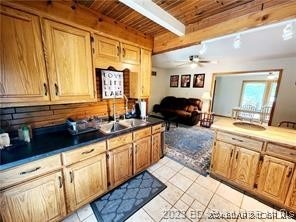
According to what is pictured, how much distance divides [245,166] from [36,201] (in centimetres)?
252

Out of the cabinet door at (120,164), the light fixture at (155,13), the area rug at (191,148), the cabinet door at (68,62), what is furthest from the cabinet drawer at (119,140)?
the light fixture at (155,13)

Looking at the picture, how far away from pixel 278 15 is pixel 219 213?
2316 millimetres

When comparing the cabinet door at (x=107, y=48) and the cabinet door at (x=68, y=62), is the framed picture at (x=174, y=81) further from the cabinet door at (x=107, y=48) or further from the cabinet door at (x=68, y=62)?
the cabinet door at (x=68, y=62)

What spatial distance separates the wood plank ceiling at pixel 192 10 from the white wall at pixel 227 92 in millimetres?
6212

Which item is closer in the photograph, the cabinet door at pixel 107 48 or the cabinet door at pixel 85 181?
the cabinet door at pixel 85 181

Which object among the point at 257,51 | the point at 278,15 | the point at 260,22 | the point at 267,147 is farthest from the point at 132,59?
the point at 257,51

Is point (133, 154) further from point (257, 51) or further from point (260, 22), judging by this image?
point (257, 51)

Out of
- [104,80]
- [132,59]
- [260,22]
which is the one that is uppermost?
[260,22]

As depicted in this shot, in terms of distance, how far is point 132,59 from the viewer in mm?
2221

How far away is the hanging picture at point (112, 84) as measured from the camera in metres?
2.26

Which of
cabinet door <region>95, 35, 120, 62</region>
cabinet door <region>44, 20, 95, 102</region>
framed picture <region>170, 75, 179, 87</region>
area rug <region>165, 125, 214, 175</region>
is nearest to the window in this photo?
framed picture <region>170, 75, 179, 87</region>

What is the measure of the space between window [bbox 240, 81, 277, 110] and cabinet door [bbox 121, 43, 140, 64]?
6.86 metres

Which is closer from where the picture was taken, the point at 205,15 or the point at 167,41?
the point at 205,15

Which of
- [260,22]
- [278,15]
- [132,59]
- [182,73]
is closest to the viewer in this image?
[278,15]
